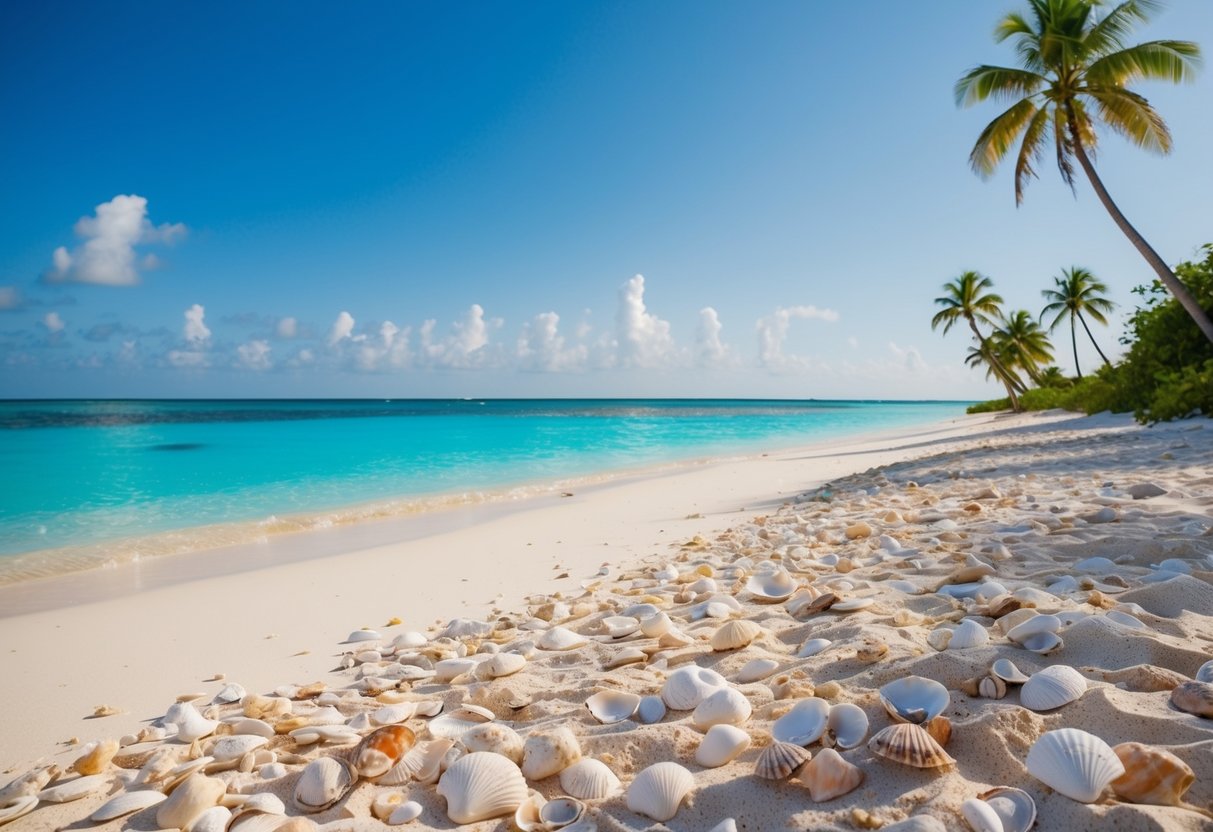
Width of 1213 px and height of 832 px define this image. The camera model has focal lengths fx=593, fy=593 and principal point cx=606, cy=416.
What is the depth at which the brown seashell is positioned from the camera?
61.6 inches

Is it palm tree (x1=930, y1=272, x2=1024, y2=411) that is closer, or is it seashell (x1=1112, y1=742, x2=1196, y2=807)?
seashell (x1=1112, y1=742, x2=1196, y2=807)

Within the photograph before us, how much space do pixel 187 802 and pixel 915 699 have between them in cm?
229

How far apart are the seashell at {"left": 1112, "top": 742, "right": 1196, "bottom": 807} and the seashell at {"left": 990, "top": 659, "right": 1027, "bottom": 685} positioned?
0.52 meters

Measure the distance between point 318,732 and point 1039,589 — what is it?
3.29 metres

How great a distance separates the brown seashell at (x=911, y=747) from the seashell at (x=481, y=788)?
1021 mm

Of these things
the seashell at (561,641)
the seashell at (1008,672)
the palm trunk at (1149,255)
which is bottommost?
the seashell at (561,641)

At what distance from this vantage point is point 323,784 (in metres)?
1.84

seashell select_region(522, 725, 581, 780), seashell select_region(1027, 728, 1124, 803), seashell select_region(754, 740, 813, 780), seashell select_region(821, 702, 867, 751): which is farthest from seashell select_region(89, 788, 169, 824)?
seashell select_region(1027, 728, 1124, 803)

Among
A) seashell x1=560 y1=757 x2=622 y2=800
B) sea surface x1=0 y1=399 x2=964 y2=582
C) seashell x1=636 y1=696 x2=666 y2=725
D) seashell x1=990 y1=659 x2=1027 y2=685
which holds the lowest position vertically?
sea surface x1=0 y1=399 x2=964 y2=582

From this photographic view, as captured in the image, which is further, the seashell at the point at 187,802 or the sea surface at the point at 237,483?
the sea surface at the point at 237,483

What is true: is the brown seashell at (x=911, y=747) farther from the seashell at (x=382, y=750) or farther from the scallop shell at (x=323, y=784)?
the scallop shell at (x=323, y=784)

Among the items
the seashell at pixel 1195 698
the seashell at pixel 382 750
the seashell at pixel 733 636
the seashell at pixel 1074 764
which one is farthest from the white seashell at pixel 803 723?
the seashell at pixel 382 750

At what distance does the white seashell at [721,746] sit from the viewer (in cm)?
180

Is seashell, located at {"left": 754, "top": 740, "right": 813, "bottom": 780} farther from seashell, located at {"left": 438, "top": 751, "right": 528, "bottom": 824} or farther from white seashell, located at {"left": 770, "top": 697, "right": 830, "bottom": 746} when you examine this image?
seashell, located at {"left": 438, "top": 751, "right": 528, "bottom": 824}
